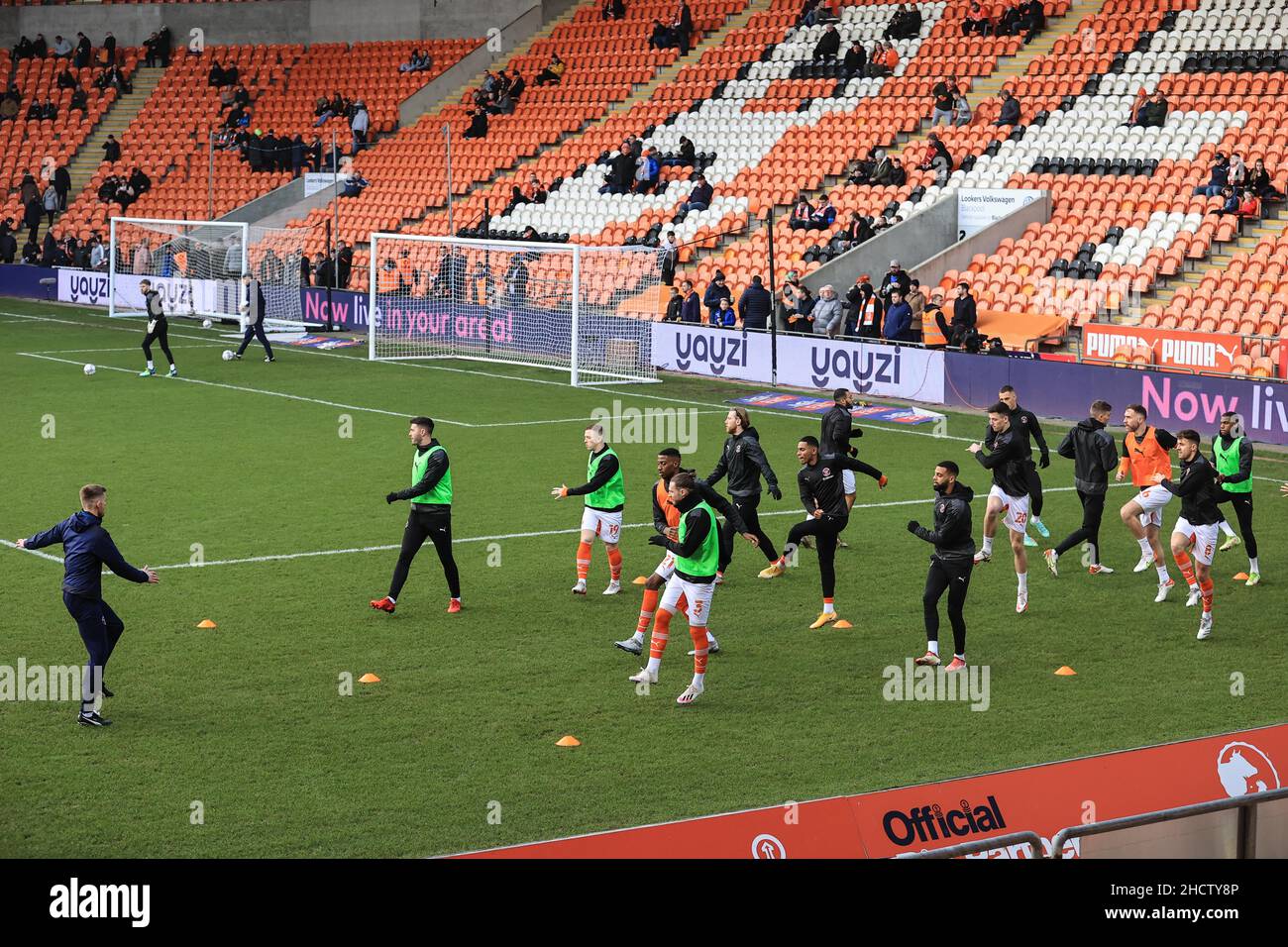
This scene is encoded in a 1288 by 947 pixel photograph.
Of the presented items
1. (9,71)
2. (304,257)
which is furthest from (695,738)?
(9,71)

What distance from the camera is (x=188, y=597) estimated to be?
55.1 feet

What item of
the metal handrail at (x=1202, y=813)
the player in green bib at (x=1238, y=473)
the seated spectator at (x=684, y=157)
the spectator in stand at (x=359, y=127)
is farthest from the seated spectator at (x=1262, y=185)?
the spectator in stand at (x=359, y=127)

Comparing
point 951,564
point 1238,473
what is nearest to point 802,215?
point 1238,473

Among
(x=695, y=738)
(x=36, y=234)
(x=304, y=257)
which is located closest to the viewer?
(x=695, y=738)

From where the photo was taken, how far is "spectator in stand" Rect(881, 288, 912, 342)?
104ft

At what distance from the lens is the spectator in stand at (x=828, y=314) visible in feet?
109

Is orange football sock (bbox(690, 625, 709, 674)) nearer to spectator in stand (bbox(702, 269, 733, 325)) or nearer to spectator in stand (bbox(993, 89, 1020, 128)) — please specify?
spectator in stand (bbox(702, 269, 733, 325))

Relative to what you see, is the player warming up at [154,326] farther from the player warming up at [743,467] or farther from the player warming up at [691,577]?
the player warming up at [691,577]

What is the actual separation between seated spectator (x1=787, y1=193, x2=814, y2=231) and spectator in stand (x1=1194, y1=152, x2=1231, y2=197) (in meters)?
8.78

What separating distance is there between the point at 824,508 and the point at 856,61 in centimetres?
2999

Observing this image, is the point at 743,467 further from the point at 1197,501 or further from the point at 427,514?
the point at 1197,501

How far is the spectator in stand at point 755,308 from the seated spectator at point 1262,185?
974 centimetres
